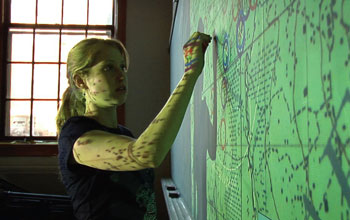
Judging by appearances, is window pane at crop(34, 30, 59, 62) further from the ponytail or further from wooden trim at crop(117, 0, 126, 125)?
the ponytail

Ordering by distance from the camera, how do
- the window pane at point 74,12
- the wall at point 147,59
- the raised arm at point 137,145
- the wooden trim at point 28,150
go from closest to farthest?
the raised arm at point 137,145
the wooden trim at point 28,150
the wall at point 147,59
the window pane at point 74,12

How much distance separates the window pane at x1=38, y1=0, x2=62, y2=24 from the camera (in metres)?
4.41

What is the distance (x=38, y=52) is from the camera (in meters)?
4.38

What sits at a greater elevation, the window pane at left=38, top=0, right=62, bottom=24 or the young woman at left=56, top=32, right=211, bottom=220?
the window pane at left=38, top=0, right=62, bottom=24

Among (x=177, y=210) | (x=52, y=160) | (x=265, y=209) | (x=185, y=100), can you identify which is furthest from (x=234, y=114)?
(x=52, y=160)

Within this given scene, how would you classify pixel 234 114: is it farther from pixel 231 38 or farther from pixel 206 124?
pixel 206 124

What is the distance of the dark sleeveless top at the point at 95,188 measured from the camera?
94 cm

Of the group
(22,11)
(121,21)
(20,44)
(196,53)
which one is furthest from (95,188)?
(22,11)

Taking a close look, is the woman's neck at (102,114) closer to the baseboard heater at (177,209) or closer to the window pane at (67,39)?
the baseboard heater at (177,209)

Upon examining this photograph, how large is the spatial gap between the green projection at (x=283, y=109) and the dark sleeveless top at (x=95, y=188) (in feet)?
0.87

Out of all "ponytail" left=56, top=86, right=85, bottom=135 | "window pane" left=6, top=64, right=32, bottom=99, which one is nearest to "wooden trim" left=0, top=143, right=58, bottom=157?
"window pane" left=6, top=64, right=32, bottom=99

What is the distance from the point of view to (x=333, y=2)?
401 millimetres

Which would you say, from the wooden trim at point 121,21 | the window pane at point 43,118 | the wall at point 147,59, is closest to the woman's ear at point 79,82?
the wall at point 147,59

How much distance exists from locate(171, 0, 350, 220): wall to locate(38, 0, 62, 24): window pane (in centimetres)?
375
